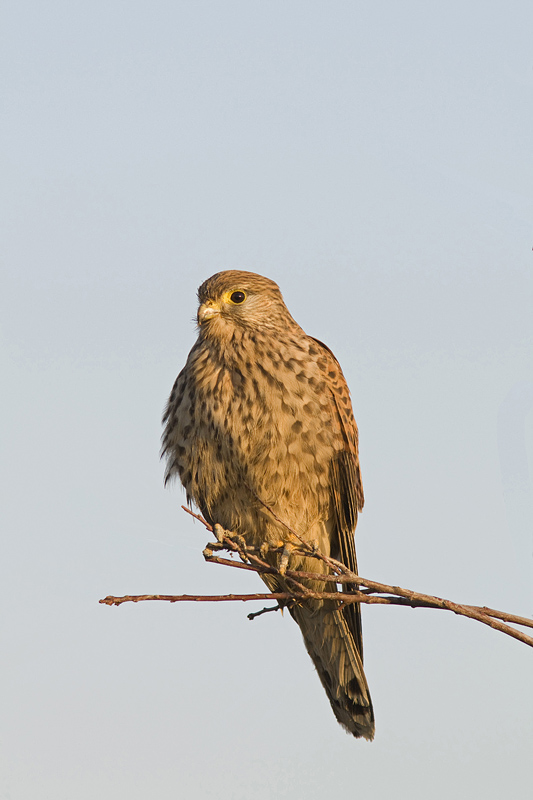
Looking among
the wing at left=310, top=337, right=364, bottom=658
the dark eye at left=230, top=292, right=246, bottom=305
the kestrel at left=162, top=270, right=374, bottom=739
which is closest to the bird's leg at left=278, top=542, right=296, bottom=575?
the kestrel at left=162, top=270, right=374, bottom=739

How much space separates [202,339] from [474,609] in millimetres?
2185

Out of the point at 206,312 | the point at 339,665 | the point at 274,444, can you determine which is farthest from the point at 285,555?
the point at 206,312

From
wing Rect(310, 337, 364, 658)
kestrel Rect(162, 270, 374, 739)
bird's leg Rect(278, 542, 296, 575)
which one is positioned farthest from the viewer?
wing Rect(310, 337, 364, 658)

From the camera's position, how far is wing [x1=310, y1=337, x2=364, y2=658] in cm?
411

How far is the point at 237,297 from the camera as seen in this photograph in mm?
4250

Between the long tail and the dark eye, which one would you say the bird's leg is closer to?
the long tail

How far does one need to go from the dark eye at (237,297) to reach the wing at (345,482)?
458 mm

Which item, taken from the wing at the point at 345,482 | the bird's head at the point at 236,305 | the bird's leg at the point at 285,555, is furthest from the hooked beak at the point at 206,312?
the bird's leg at the point at 285,555

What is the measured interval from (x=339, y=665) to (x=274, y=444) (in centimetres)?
120

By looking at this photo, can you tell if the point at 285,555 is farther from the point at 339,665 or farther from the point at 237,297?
the point at 237,297

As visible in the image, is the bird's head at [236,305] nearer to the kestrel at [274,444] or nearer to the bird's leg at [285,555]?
the kestrel at [274,444]

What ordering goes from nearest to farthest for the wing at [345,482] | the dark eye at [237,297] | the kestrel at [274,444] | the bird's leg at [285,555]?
1. the bird's leg at [285,555]
2. the kestrel at [274,444]
3. the wing at [345,482]
4. the dark eye at [237,297]

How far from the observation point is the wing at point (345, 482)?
4.11m

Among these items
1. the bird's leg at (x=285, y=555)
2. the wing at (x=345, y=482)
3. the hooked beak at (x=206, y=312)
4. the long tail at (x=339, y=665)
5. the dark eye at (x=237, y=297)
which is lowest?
the long tail at (x=339, y=665)
